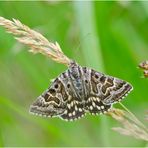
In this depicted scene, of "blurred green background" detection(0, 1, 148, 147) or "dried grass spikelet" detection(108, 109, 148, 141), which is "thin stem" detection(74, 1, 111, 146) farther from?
"dried grass spikelet" detection(108, 109, 148, 141)

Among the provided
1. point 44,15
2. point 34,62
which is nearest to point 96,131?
point 34,62

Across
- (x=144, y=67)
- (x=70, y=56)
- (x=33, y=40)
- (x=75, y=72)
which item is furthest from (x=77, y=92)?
(x=70, y=56)

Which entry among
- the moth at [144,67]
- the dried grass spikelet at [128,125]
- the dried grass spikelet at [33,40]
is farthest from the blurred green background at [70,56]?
the moth at [144,67]

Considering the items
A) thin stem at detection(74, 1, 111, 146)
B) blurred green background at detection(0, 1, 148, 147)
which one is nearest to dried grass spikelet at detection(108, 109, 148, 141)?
thin stem at detection(74, 1, 111, 146)

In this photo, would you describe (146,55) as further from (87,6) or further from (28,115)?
(28,115)

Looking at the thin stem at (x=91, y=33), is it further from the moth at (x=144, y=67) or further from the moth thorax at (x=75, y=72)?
the moth at (x=144, y=67)

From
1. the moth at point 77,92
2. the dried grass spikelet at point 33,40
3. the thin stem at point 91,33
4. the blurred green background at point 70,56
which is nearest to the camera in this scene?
the dried grass spikelet at point 33,40
